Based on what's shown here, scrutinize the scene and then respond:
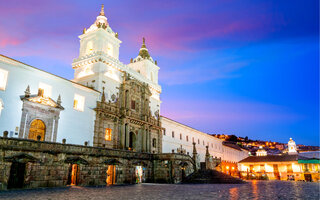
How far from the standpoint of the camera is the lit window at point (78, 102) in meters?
30.0

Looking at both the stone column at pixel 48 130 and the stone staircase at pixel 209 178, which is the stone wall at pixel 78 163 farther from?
the stone column at pixel 48 130

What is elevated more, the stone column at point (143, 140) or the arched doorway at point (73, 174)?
the stone column at point (143, 140)

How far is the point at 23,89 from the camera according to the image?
2477cm

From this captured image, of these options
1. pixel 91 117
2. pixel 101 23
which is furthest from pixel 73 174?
pixel 101 23

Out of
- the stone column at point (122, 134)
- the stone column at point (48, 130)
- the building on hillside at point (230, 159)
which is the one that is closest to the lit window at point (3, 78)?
the stone column at point (48, 130)

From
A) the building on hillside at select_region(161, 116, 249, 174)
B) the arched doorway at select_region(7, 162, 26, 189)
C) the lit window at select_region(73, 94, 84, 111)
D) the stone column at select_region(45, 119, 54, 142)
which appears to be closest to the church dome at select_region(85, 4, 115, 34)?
the lit window at select_region(73, 94, 84, 111)

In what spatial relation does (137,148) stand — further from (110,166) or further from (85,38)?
(85,38)

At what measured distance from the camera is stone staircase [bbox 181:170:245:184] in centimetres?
3185

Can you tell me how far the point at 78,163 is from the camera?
2323 centimetres

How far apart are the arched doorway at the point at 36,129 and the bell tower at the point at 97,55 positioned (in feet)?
31.2

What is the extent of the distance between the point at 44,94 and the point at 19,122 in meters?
4.14

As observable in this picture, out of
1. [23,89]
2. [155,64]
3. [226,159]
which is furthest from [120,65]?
[226,159]

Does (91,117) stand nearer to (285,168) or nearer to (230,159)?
(285,168)

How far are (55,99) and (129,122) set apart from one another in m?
12.6
